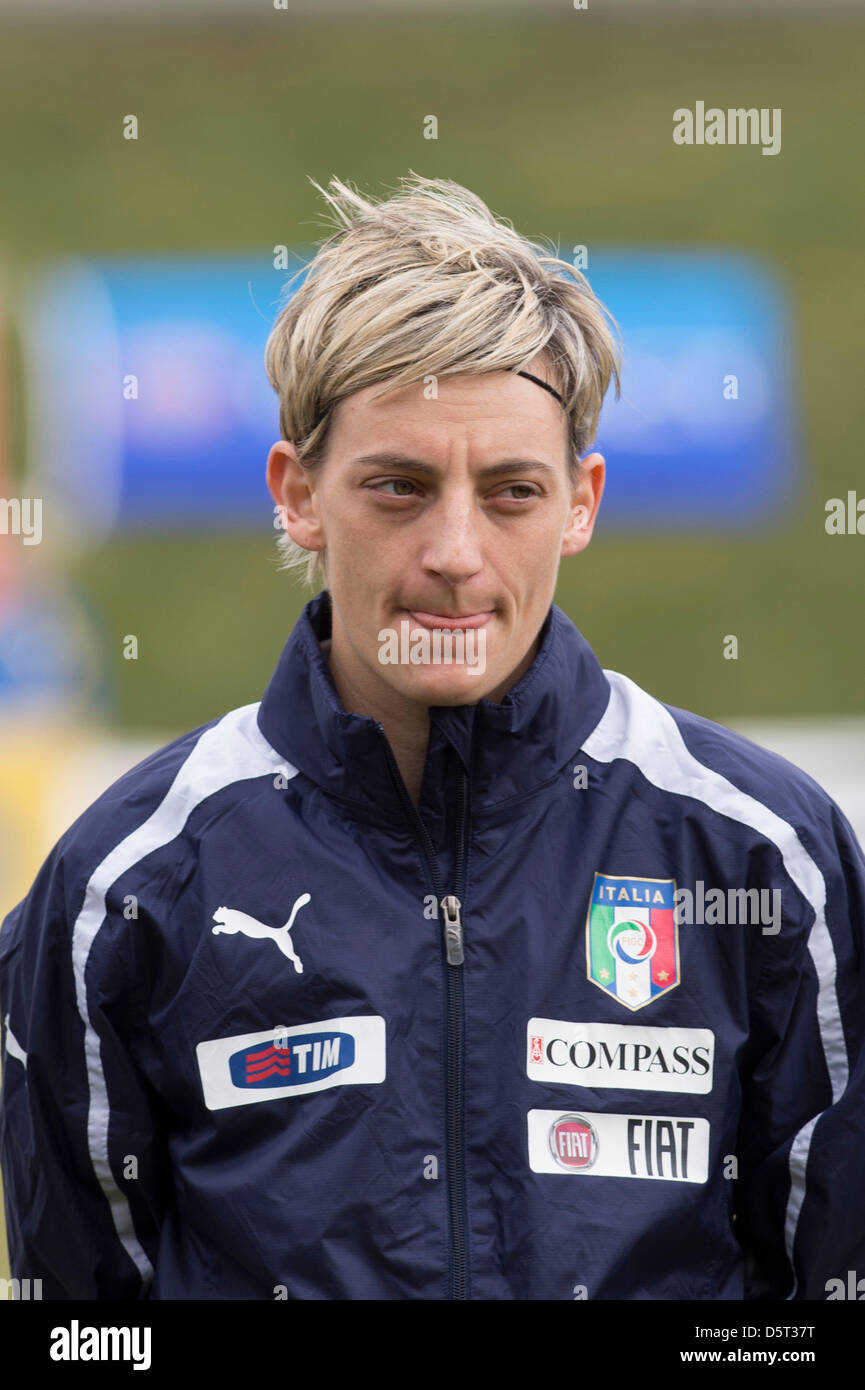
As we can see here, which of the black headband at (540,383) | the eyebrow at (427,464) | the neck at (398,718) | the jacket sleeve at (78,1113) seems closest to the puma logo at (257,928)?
the jacket sleeve at (78,1113)

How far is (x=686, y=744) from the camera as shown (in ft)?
7.77

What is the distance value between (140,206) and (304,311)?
10789 millimetres

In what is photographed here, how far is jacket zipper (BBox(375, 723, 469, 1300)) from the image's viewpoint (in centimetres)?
212

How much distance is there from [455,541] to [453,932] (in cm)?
50

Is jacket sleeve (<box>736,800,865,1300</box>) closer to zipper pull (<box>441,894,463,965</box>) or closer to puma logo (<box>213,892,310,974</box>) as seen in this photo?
zipper pull (<box>441,894,463,965</box>)

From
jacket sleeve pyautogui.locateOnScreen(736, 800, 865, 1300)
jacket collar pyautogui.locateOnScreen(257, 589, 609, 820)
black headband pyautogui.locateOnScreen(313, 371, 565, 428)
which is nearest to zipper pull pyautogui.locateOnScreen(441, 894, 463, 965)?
jacket collar pyautogui.locateOnScreen(257, 589, 609, 820)

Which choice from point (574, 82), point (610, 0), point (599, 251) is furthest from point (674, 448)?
point (610, 0)

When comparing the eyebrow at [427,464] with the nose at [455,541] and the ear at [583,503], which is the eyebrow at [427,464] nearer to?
the nose at [455,541]

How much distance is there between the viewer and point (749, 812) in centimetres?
227

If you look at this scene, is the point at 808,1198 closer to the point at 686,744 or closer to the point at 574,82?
the point at 686,744

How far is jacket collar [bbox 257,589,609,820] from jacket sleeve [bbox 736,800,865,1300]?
0.35m

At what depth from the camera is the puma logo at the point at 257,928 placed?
88.2 inches

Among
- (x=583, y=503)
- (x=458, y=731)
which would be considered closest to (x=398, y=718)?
(x=458, y=731)
